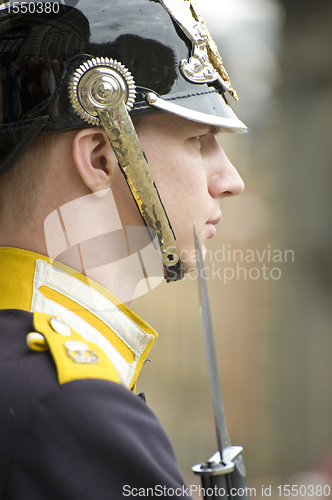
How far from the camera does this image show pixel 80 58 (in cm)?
118

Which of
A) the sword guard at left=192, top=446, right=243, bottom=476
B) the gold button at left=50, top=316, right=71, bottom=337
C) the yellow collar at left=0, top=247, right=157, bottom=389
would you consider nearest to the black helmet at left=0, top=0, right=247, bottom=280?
the yellow collar at left=0, top=247, right=157, bottom=389

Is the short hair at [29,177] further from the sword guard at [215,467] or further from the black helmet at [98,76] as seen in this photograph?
the sword guard at [215,467]

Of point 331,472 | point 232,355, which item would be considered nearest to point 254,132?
point 232,355

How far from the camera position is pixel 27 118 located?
1186 millimetres

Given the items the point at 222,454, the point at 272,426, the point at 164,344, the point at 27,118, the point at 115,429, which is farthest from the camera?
the point at 272,426

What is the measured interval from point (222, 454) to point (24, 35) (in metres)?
1.04

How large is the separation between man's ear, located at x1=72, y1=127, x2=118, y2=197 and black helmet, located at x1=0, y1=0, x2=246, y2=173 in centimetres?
4

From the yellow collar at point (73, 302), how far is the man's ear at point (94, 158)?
0.22m

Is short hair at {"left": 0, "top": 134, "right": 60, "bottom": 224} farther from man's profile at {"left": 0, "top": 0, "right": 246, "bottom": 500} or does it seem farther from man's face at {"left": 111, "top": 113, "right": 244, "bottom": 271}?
man's face at {"left": 111, "top": 113, "right": 244, "bottom": 271}

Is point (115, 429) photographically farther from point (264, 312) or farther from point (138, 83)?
point (264, 312)

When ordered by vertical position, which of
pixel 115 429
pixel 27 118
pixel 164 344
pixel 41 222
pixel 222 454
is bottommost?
pixel 164 344

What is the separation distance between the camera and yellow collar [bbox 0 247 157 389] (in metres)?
1.09

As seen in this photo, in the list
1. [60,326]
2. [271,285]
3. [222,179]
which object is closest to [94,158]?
[222,179]

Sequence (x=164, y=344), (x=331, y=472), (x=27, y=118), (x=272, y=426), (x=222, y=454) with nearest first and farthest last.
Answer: (x=222, y=454) → (x=27, y=118) → (x=331, y=472) → (x=164, y=344) → (x=272, y=426)
